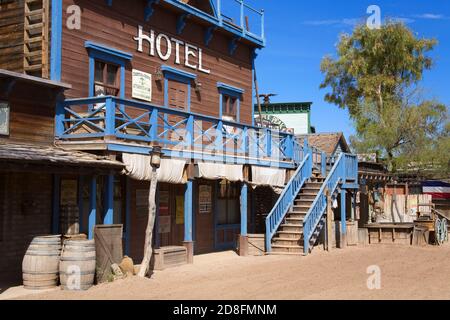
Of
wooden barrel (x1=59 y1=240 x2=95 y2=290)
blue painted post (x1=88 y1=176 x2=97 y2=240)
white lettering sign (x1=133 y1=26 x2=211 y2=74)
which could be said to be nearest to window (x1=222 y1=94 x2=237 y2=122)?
white lettering sign (x1=133 y1=26 x2=211 y2=74)

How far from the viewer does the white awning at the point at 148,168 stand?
1255 centimetres

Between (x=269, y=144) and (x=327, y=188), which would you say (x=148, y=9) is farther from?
(x=327, y=188)

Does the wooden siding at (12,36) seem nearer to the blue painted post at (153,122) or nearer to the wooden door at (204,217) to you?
the blue painted post at (153,122)

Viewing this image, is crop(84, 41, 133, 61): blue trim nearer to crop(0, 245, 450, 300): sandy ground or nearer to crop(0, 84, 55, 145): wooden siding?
crop(0, 84, 55, 145): wooden siding

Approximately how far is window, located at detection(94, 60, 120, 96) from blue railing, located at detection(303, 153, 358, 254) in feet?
22.0

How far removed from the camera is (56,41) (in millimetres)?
13008

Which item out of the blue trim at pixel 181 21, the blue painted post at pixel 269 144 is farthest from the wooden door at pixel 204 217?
the blue trim at pixel 181 21

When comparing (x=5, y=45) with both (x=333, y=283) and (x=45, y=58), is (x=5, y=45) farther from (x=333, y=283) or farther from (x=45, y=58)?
(x=333, y=283)

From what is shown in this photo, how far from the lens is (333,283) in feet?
37.1

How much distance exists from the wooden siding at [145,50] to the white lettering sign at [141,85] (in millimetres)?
146

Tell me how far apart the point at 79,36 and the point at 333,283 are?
812 cm

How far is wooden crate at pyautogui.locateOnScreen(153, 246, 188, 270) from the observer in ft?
44.8

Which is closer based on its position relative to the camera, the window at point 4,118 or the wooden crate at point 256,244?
the window at point 4,118

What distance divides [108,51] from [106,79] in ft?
2.29
